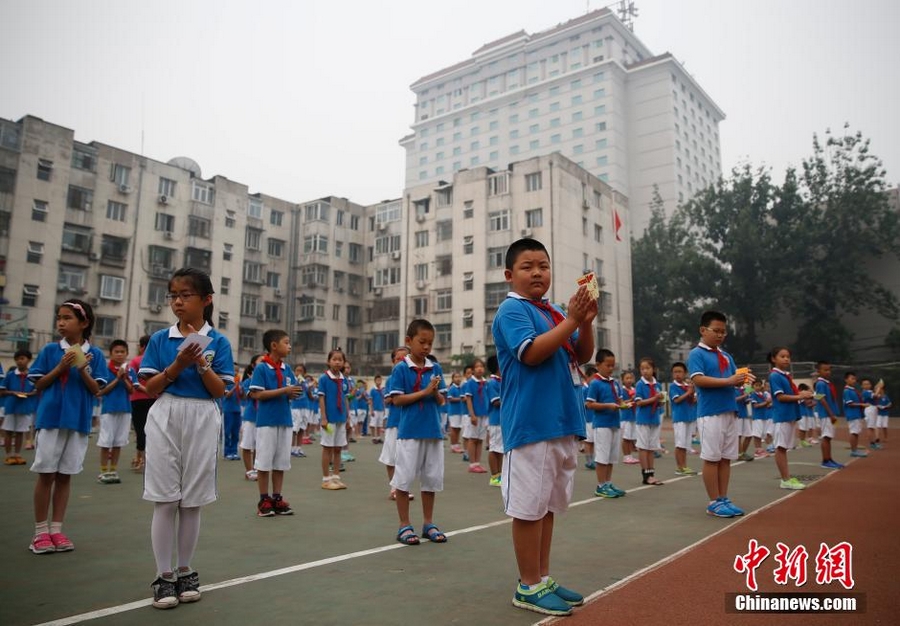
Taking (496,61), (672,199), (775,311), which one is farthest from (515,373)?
(496,61)

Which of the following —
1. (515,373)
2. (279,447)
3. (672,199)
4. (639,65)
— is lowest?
(279,447)

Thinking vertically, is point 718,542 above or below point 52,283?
below

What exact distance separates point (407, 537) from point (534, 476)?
219 cm

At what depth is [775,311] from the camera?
38938mm

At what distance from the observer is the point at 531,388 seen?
11.7 ft

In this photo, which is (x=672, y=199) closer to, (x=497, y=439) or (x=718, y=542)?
(x=497, y=439)

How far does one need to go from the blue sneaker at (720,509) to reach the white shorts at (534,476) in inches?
152

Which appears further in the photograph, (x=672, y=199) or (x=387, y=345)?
(x=672, y=199)

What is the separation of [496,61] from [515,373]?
249 feet

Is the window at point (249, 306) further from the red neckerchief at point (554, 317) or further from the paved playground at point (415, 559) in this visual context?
the red neckerchief at point (554, 317)

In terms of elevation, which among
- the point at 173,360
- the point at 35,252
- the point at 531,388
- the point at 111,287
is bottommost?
the point at 531,388

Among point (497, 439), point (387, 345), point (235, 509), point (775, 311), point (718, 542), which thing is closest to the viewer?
point (718, 542)

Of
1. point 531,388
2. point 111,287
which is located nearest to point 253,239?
point 111,287

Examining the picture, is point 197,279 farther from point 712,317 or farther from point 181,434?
point 712,317
